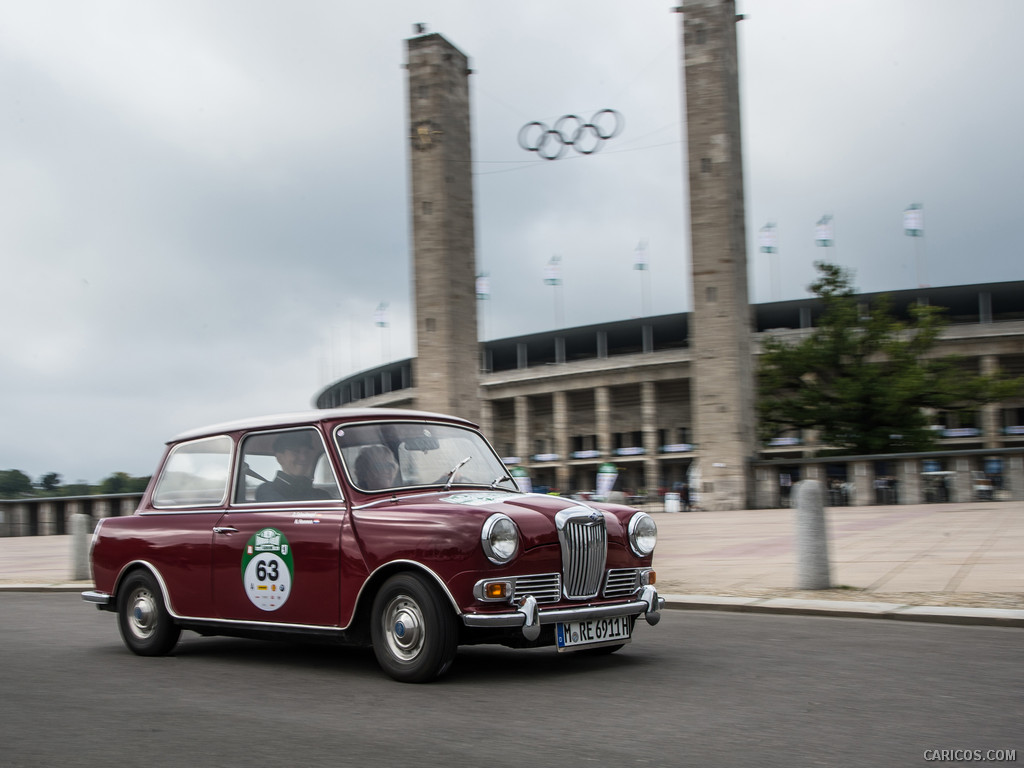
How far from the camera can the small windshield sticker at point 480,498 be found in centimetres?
655

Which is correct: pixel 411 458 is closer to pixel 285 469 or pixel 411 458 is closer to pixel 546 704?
pixel 285 469

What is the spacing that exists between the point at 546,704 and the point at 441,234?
52638 mm

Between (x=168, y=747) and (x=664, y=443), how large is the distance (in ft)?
279

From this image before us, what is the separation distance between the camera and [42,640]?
366 inches

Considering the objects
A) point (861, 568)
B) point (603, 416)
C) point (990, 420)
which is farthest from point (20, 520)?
point (990, 420)

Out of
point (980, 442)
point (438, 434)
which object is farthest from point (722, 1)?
point (438, 434)

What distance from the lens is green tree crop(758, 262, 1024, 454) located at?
46.9 m

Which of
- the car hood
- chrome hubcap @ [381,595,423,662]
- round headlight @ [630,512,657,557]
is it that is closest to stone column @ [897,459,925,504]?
round headlight @ [630,512,657,557]

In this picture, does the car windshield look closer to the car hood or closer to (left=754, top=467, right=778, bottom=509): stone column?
the car hood

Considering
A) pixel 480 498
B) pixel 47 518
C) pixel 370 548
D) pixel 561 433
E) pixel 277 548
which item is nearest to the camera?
pixel 370 548

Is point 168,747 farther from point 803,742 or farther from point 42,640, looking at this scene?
point 42,640

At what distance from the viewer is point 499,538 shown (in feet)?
20.2

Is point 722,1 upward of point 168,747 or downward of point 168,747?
upward

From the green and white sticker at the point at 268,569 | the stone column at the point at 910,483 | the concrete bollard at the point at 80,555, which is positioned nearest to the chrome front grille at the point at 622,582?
the green and white sticker at the point at 268,569
